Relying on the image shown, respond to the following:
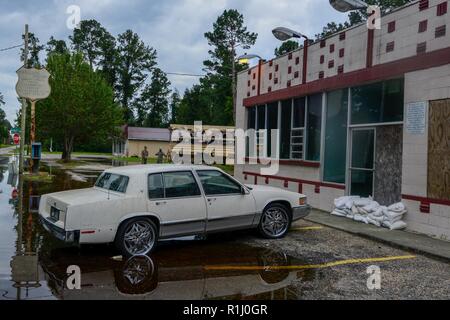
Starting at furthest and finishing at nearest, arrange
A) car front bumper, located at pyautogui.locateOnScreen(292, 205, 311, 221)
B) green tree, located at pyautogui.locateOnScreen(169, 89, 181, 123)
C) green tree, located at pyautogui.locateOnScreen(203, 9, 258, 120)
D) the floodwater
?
1. green tree, located at pyautogui.locateOnScreen(169, 89, 181, 123)
2. green tree, located at pyautogui.locateOnScreen(203, 9, 258, 120)
3. car front bumper, located at pyautogui.locateOnScreen(292, 205, 311, 221)
4. the floodwater

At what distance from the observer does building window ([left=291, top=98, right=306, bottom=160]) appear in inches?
553

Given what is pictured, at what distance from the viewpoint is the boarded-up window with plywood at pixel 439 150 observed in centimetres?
884

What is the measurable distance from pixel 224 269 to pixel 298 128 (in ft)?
28.1

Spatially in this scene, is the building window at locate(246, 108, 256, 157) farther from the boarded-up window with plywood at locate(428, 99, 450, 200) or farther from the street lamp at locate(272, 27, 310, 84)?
the boarded-up window with plywood at locate(428, 99, 450, 200)

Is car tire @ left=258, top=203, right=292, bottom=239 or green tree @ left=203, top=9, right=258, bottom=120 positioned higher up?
green tree @ left=203, top=9, right=258, bottom=120

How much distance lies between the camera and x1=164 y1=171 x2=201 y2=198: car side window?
7.41 m

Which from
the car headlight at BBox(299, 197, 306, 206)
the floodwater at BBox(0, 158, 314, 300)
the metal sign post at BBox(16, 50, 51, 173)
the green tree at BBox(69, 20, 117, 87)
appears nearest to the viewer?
the floodwater at BBox(0, 158, 314, 300)

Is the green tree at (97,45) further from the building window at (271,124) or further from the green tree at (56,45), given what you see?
the building window at (271,124)

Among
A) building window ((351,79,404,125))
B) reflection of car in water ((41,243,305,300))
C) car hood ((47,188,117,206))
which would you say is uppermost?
building window ((351,79,404,125))

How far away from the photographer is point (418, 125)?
961cm

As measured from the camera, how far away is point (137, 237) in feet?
23.0

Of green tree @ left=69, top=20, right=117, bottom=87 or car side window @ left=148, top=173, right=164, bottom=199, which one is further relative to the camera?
green tree @ left=69, top=20, right=117, bottom=87

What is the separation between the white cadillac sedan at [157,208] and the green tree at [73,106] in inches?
1192

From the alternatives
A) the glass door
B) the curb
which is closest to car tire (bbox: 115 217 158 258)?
the curb
